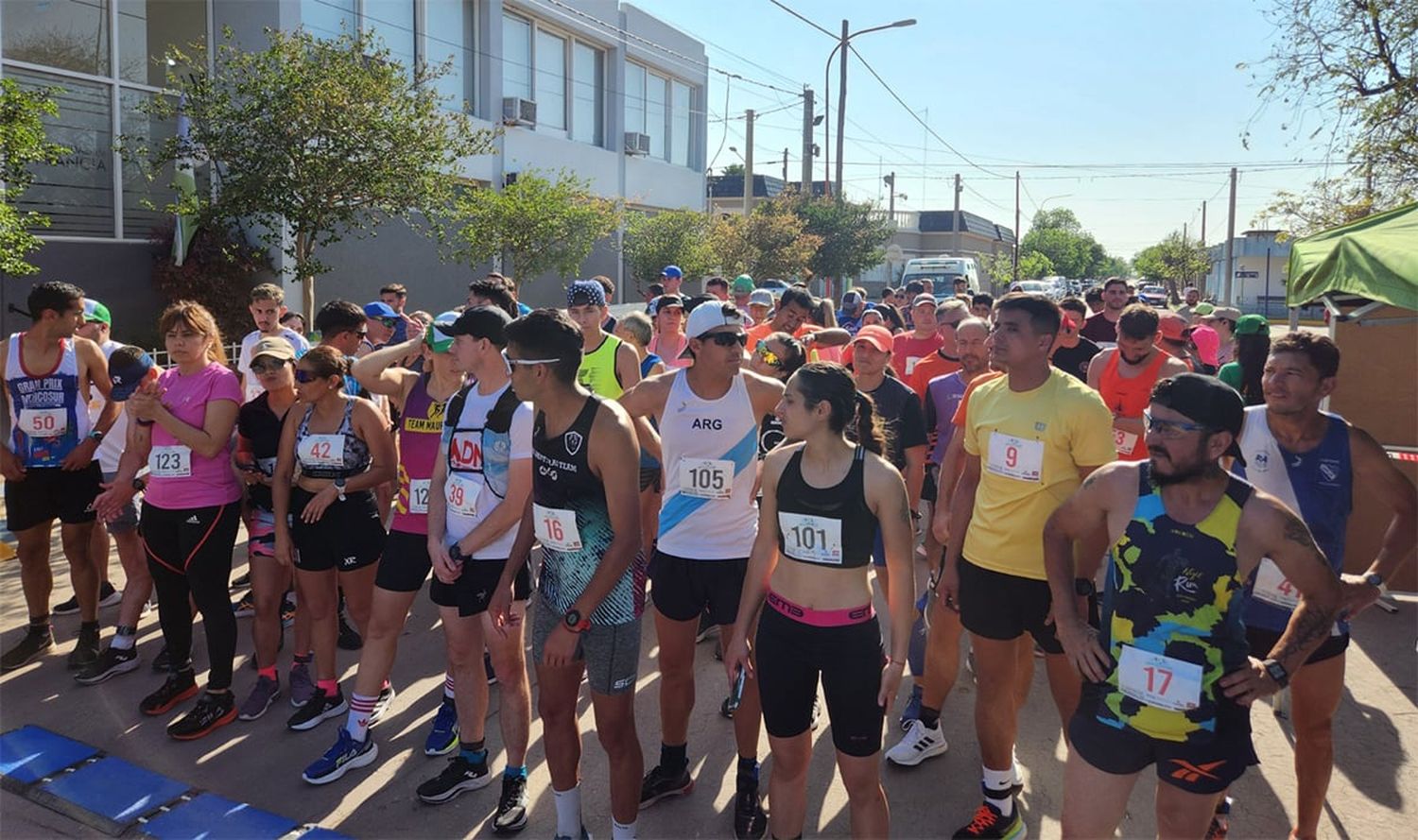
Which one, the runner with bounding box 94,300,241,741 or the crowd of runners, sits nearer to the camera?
the crowd of runners

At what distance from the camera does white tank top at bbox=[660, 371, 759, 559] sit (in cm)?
380

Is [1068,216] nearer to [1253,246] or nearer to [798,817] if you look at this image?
[1253,246]

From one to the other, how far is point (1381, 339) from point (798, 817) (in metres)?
6.37

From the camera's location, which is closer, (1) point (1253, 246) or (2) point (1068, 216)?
(1) point (1253, 246)

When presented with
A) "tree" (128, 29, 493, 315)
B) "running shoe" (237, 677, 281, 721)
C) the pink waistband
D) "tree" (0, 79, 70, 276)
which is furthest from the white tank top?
"tree" (128, 29, 493, 315)

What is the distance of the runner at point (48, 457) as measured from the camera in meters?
5.27

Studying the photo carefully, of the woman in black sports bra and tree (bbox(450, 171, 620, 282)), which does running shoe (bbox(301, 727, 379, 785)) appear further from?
tree (bbox(450, 171, 620, 282))

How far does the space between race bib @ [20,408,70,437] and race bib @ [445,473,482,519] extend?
3093 mm

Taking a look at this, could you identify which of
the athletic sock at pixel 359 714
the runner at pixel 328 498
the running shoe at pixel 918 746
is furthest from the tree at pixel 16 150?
the running shoe at pixel 918 746

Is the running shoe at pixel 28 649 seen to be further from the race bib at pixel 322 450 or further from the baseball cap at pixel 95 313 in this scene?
the race bib at pixel 322 450

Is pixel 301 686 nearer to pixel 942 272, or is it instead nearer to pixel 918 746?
pixel 918 746

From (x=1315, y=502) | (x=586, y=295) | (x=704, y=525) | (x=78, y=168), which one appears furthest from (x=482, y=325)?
(x=78, y=168)

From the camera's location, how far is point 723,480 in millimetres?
3812

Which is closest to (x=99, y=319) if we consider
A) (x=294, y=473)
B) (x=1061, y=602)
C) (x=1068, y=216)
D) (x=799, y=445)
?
(x=294, y=473)
